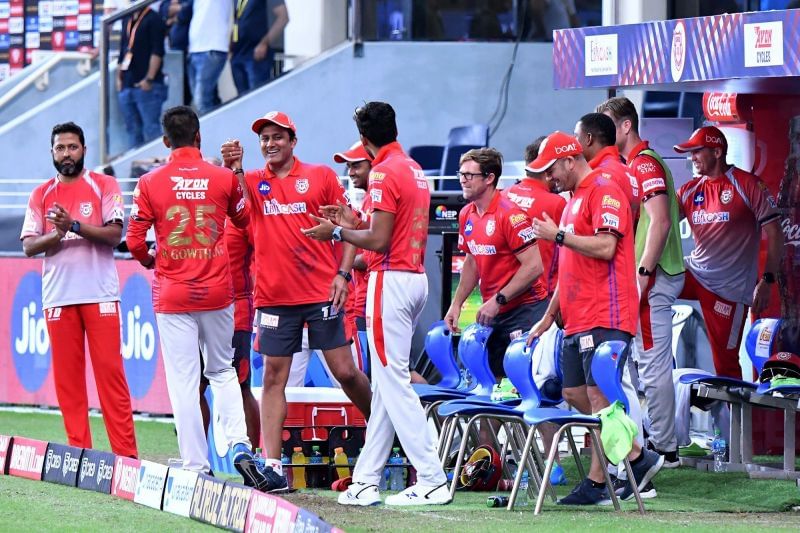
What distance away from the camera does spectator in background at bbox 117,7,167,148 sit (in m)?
17.7

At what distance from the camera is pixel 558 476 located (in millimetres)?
10414

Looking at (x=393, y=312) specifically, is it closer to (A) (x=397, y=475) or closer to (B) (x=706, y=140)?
(A) (x=397, y=475)

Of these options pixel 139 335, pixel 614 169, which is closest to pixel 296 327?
pixel 614 169

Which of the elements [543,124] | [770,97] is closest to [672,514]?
[770,97]

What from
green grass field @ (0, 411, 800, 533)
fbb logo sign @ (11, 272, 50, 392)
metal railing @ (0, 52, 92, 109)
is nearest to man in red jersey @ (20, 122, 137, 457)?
green grass field @ (0, 411, 800, 533)

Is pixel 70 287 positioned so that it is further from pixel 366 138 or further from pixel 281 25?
pixel 281 25

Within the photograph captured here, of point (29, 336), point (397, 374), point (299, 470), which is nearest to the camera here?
point (397, 374)

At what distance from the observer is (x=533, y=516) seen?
852 centimetres

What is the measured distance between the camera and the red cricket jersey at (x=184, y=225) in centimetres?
935

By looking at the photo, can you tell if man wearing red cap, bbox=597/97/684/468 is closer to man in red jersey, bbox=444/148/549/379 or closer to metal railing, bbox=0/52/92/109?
man in red jersey, bbox=444/148/549/379

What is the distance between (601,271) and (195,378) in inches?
92.4

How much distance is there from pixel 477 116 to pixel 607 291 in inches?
354

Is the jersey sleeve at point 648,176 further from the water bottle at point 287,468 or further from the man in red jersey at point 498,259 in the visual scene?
the water bottle at point 287,468

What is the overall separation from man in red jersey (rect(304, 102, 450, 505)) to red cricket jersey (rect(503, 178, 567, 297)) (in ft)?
6.21
